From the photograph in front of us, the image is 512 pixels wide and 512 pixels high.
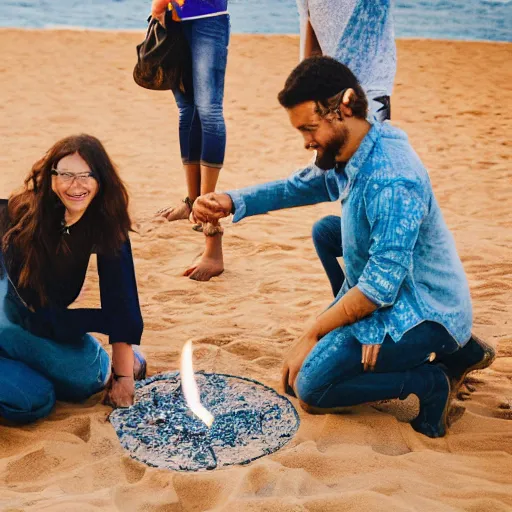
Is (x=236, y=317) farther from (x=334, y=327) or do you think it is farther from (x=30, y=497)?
(x=30, y=497)

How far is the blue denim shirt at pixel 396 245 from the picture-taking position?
2.37m

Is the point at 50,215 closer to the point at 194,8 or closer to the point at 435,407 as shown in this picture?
the point at 435,407

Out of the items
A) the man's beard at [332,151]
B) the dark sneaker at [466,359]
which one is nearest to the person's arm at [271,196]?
the man's beard at [332,151]

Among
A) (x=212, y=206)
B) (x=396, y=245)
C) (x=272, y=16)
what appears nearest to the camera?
(x=396, y=245)

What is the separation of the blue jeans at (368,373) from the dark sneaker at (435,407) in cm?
1

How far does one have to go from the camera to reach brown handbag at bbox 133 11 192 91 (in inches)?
157

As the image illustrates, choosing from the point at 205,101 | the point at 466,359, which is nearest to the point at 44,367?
the point at 466,359

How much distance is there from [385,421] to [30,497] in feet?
3.84

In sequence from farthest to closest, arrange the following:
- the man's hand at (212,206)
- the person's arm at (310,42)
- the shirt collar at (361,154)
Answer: the person's arm at (310,42) → the man's hand at (212,206) → the shirt collar at (361,154)

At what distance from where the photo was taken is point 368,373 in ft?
8.48

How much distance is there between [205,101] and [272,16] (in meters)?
18.4

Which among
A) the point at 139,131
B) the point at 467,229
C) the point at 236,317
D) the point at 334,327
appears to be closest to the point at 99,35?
the point at 139,131

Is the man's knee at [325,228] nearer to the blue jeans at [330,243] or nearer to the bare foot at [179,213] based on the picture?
the blue jeans at [330,243]

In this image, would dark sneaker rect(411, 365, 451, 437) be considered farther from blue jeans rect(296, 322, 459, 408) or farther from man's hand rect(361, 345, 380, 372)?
man's hand rect(361, 345, 380, 372)
